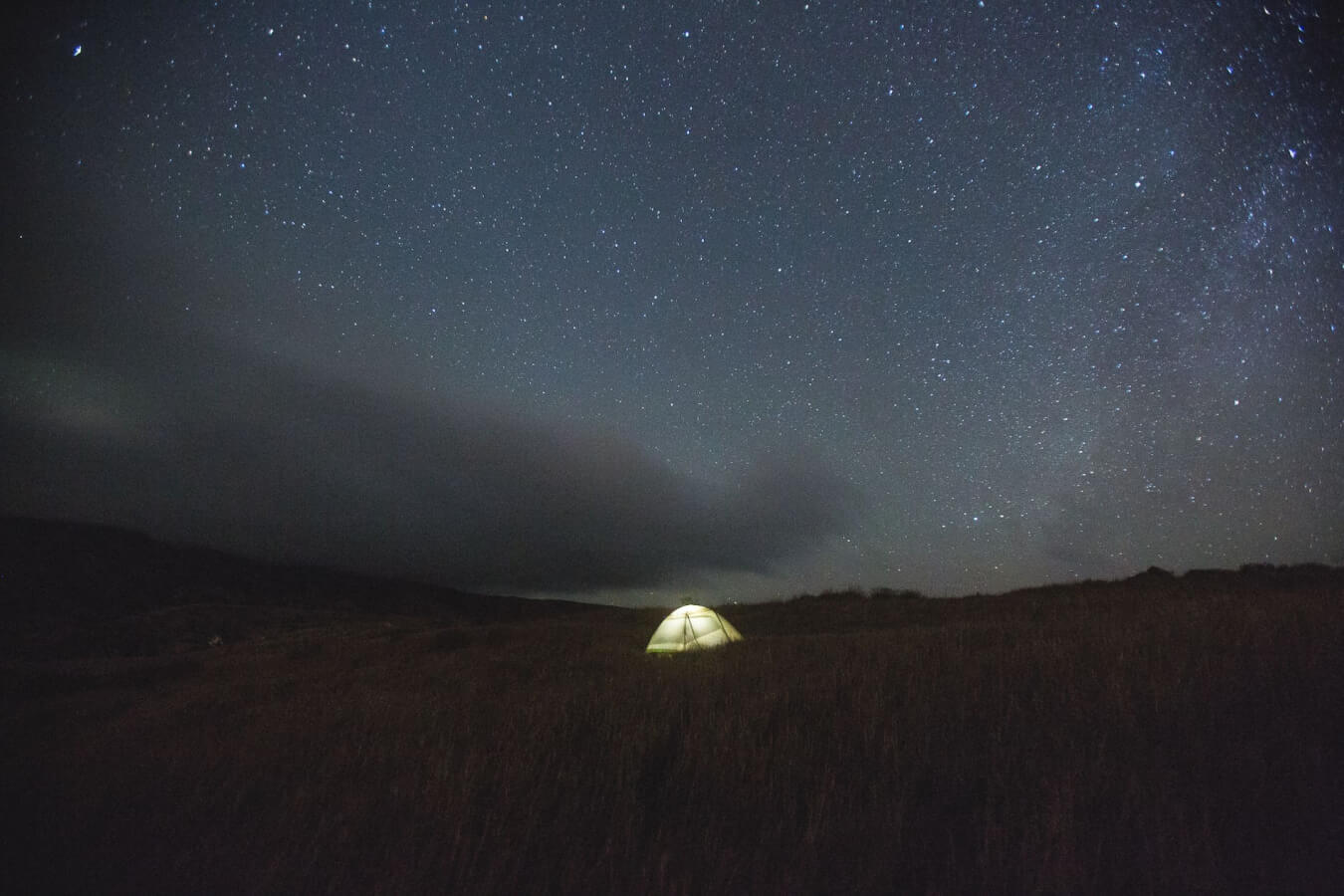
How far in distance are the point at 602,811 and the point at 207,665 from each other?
23021 mm

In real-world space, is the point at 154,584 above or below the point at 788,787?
below

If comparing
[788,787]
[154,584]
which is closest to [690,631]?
[788,787]

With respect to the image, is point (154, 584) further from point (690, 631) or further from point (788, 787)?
point (788, 787)

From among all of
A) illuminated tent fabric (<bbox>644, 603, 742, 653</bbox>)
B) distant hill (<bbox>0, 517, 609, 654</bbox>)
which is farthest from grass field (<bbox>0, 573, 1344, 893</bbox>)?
distant hill (<bbox>0, 517, 609, 654</bbox>)

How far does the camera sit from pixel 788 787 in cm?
317

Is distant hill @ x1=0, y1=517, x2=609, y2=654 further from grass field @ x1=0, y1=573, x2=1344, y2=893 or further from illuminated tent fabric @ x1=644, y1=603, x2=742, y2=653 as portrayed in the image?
grass field @ x1=0, y1=573, x2=1344, y2=893

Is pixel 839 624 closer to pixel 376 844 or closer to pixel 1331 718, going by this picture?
pixel 1331 718

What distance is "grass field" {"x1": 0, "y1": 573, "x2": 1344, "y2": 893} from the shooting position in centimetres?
251

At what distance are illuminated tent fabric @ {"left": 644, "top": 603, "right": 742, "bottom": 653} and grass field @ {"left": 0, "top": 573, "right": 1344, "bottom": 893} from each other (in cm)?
1042

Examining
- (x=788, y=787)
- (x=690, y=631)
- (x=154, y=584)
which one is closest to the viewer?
(x=788, y=787)

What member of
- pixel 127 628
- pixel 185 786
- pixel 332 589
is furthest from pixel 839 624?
pixel 332 589

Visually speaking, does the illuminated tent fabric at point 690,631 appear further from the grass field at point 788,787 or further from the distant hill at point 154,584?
the distant hill at point 154,584

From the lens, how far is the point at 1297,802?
275 cm

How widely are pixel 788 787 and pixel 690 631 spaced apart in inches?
554
